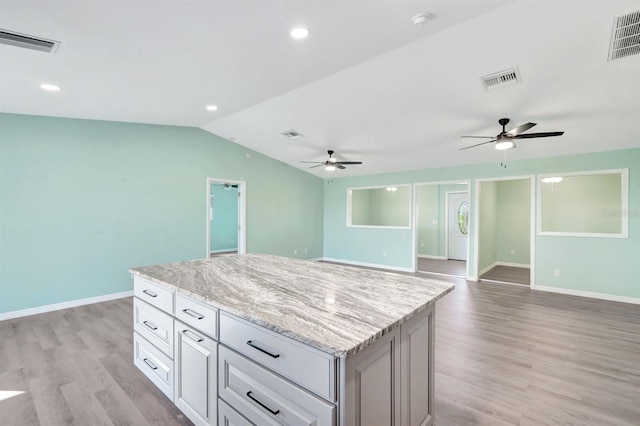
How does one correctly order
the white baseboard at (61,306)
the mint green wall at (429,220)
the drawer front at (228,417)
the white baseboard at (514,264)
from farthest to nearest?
the mint green wall at (429,220) → the white baseboard at (514,264) → the white baseboard at (61,306) → the drawer front at (228,417)

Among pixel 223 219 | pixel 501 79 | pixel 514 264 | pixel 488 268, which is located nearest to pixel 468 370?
pixel 501 79

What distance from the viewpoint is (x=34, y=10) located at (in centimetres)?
200

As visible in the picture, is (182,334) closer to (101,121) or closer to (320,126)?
(320,126)

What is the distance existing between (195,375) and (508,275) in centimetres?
699

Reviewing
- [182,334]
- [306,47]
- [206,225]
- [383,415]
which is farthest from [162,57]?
[206,225]

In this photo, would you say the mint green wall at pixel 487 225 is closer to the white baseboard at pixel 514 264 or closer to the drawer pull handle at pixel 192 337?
the white baseboard at pixel 514 264

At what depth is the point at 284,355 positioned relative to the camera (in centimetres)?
125

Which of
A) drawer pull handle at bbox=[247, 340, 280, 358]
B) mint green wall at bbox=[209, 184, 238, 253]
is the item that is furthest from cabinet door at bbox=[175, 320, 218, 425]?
mint green wall at bbox=[209, 184, 238, 253]

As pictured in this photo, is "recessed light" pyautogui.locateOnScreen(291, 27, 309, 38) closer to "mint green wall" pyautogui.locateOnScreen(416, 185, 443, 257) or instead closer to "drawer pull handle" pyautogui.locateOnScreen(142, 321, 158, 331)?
"drawer pull handle" pyautogui.locateOnScreen(142, 321, 158, 331)

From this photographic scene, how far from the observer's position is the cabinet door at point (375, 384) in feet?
3.73

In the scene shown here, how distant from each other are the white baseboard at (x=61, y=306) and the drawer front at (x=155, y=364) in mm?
2802

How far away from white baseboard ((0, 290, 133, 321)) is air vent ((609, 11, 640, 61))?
683cm

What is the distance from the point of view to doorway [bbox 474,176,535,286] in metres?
7.08

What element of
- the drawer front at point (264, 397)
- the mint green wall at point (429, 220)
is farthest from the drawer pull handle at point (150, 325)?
the mint green wall at point (429, 220)
